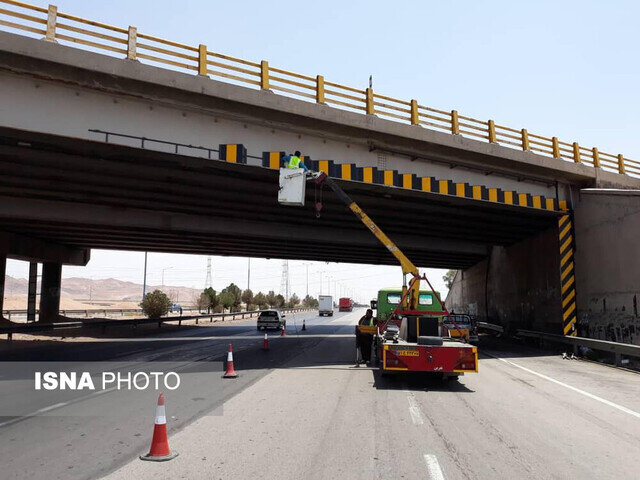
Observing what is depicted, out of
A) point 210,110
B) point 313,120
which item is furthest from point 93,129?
point 313,120

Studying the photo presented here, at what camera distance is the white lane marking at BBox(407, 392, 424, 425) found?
7.84 metres

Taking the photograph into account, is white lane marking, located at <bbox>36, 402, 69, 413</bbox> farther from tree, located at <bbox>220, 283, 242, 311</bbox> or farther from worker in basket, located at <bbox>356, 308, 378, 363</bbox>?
tree, located at <bbox>220, 283, 242, 311</bbox>

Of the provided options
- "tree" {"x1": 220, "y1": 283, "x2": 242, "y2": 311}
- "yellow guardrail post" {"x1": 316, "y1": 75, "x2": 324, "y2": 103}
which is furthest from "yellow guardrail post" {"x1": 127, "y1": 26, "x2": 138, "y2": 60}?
"tree" {"x1": 220, "y1": 283, "x2": 242, "y2": 311}

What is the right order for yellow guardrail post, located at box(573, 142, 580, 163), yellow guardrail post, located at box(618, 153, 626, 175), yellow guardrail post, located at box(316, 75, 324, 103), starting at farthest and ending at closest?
yellow guardrail post, located at box(618, 153, 626, 175)
yellow guardrail post, located at box(573, 142, 580, 163)
yellow guardrail post, located at box(316, 75, 324, 103)

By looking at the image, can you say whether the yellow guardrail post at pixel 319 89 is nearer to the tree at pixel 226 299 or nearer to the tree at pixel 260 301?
the tree at pixel 226 299

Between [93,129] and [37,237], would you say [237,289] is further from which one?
[93,129]

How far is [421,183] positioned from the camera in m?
18.4

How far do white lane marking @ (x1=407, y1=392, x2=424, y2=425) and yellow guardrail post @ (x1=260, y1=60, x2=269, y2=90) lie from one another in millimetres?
10335

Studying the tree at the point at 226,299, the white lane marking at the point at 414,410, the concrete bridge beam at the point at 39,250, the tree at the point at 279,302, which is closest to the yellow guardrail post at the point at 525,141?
the white lane marking at the point at 414,410

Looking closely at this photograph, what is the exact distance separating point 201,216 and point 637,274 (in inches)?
743

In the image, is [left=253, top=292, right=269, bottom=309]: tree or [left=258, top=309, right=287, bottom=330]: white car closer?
[left=258, top=309, right=287, bottom=330]: white car

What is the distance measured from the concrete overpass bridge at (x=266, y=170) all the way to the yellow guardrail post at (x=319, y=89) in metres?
0.04

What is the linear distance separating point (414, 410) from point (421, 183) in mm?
11184

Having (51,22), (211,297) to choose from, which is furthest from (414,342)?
(211,297)
